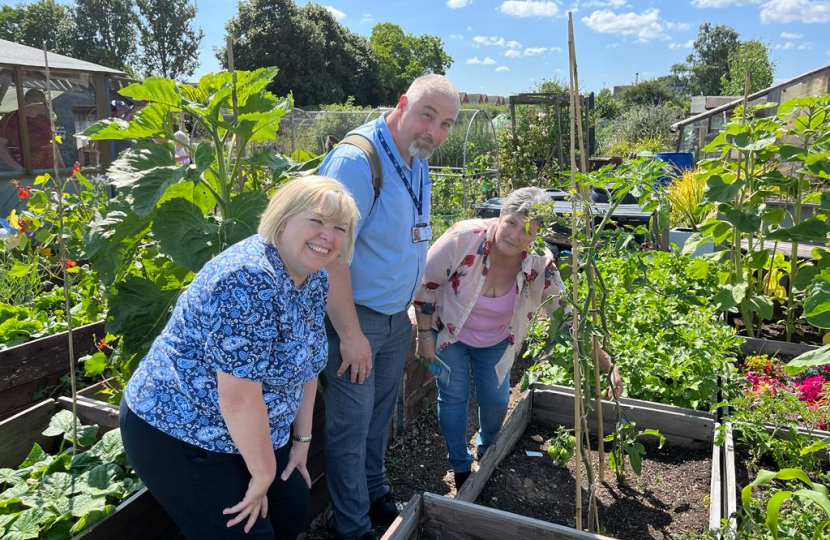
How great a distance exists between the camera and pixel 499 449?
8.67 ft

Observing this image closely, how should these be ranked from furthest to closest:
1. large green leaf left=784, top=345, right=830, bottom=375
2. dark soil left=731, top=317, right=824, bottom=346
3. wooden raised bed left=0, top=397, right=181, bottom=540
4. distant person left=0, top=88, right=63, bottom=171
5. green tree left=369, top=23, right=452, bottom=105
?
green tree left=369, top=23, right=452, bottom=105
distant person left=0, top=88, right=63, bottom=171
dark soil left=731, top=317, right=824, bottom=346
large green leaf left=784, top=345, right=830, bottom=375
wooden raised bed left=0, top=397, right=181, bottom=540

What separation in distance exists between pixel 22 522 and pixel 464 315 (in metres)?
1.73

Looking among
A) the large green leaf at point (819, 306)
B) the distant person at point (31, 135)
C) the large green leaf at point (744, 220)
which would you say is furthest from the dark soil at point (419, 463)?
the distant person at point (31, 135)

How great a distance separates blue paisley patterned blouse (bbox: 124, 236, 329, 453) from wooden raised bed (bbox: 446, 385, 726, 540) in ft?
3.29

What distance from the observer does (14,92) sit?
8.36 meters

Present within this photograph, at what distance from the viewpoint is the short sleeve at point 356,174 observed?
1.98m

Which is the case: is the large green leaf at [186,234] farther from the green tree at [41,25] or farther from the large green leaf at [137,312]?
the green tree at [41,25]

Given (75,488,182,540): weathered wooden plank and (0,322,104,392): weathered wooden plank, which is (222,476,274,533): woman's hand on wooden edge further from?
(0,322,104,392): weathered wooden plank

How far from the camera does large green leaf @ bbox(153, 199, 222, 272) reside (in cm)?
200

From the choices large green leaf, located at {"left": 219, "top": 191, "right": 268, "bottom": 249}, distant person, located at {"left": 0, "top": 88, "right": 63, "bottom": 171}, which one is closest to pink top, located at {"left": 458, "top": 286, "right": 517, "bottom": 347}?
large green leaf, located at {"left": 219, "top": 191, "right": 268, "bottom": 249}

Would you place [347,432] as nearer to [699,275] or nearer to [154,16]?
[699,275]

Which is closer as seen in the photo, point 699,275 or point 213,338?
point 213,338

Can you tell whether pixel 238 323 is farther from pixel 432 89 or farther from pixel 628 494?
pixel 628 494

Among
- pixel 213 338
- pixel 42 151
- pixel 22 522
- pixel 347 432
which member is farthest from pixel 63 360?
pixel 42 151
